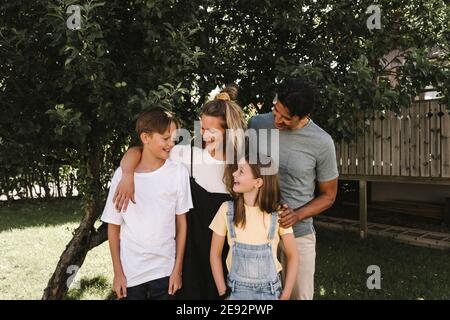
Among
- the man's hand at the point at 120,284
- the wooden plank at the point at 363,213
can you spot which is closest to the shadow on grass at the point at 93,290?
the man's hand at the point at 120,284

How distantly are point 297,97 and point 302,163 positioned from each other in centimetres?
41

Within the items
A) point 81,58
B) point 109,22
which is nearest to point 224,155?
point 81,58

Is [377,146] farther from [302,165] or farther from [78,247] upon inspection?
[302,165]

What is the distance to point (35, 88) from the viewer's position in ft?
11.7

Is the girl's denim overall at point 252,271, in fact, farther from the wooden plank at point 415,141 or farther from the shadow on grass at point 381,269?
the wooden plank at point 415,141

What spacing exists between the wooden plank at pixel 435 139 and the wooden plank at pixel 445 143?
0.19 ft

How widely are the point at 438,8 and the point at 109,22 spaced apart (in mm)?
3678

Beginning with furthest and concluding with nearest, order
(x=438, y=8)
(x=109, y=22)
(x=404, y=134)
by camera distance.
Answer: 1. (x=404, y=134)
2. (x=438, y=8)
3. (x=109, y=22)

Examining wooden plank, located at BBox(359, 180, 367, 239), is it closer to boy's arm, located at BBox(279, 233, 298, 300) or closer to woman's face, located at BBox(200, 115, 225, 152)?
boy's arm, located at BBox(279, 233, 298, 300)

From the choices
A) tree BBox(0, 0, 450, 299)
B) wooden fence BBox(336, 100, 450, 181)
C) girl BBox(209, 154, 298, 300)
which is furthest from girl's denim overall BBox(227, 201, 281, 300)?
wooden fence BBox(336, 100, 450, 181)

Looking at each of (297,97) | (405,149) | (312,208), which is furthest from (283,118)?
(405,149)

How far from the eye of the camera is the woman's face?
8.84 feet

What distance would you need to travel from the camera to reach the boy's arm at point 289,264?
2.61 metres
